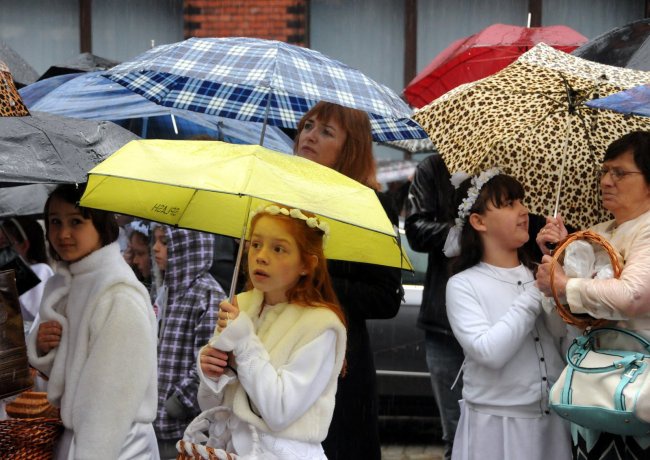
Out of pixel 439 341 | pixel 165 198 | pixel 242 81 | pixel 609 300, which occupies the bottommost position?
pixel 439 341

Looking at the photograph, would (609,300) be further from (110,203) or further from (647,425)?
(110,203)

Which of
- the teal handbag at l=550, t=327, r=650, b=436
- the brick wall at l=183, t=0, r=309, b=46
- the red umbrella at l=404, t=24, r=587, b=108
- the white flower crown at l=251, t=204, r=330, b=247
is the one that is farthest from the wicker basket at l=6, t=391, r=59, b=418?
the brick wall at l=183, t=0, r=309, b=46

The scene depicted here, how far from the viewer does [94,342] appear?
4.61m

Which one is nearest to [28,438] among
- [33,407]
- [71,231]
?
[33,407]

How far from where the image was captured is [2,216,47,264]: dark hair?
7910 millimetres

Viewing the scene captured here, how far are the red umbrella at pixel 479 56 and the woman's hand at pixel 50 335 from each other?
13.6ft

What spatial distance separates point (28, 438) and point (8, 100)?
1.28 metres

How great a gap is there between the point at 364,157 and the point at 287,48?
0.60 m

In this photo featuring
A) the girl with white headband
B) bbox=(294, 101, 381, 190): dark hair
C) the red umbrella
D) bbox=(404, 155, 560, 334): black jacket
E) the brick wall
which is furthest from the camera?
the brick wall

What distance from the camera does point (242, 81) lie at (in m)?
4.85

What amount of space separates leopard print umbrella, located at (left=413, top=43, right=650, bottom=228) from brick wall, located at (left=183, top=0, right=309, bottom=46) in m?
7.42

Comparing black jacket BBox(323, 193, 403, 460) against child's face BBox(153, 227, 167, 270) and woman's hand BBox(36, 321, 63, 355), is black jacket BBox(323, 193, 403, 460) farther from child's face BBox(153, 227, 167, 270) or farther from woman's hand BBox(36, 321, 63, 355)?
child's face BBox(153, 227, 167, 270)

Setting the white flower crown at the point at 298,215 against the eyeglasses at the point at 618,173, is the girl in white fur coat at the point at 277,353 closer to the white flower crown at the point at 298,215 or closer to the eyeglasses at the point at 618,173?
the white flower crown at the point at 298,215

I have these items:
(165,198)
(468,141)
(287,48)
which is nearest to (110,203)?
(165,198)
